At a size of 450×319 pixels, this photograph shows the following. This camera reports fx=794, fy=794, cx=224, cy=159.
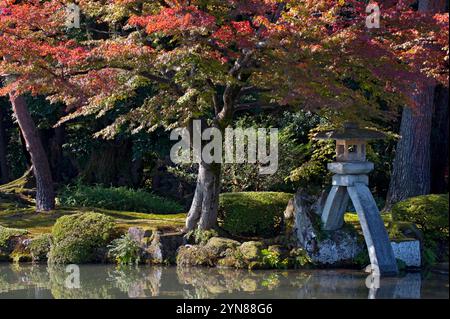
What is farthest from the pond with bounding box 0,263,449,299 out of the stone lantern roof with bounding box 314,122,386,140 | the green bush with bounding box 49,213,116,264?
the stone lantern roof with bounding box 314,122,386,140

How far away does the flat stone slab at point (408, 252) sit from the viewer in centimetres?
1128

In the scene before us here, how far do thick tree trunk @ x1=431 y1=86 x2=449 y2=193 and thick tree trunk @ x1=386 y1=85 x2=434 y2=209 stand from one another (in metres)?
0.53

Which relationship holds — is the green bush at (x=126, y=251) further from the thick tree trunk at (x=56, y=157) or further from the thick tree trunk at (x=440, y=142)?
the thick tree trunk at (x=56, y=157)

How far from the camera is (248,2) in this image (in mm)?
11078

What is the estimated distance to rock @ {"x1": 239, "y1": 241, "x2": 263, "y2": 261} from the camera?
38.4ft

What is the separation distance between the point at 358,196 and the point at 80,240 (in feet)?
14.6

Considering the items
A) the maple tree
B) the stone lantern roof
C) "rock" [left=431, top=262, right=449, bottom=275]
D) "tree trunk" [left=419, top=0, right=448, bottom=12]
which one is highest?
"tree trunk" [left=419, top=0, right=448, bottom=12]

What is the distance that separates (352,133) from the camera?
1104 cm

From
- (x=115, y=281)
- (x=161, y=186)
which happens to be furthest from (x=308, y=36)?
(x=161, y=186)

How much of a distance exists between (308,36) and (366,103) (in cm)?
135

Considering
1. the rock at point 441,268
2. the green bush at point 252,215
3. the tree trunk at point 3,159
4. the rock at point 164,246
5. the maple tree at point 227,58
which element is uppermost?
the maple tree at point 227,58

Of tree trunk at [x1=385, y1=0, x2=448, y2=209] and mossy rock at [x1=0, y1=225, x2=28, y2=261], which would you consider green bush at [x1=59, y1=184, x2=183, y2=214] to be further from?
tree trunk at [x1=385, y1=0, x2=448, y2=209]

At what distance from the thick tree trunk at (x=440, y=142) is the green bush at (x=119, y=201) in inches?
217

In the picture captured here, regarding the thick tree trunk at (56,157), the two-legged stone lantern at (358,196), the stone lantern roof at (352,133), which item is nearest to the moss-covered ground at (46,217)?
Answer: the thick tree trunk at (56,157)
